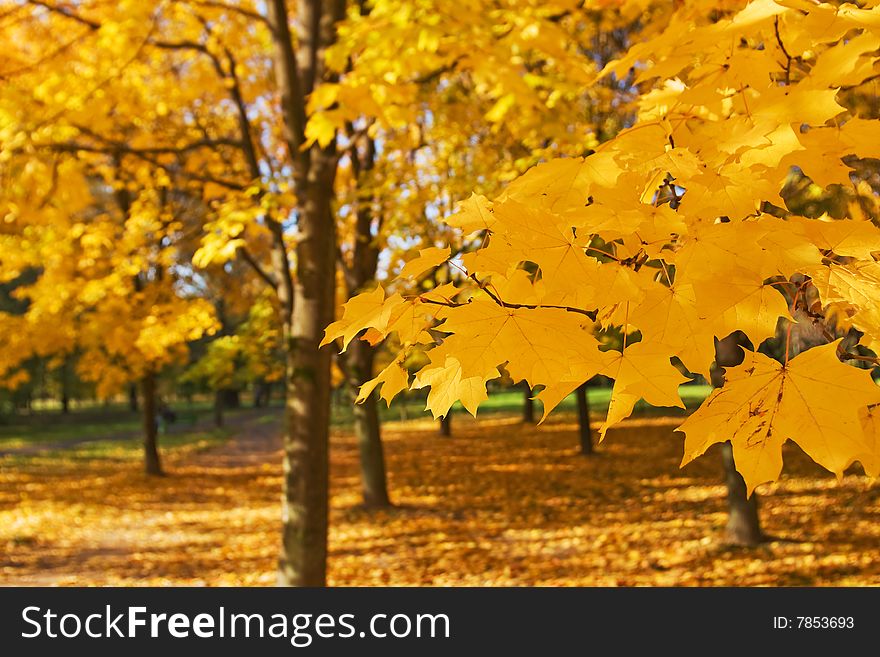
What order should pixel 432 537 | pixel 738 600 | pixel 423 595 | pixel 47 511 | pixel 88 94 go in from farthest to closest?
pixel 47 511, pixel 432 537, pixel 88 94, pixel 423 595, pixel 738 600

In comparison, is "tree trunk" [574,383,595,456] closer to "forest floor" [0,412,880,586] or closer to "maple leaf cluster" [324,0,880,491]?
"forest floor" [0,412,880,586]

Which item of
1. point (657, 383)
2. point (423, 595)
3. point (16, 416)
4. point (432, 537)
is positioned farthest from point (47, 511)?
point (16, 416)

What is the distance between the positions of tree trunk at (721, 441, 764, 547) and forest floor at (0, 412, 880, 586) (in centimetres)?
16

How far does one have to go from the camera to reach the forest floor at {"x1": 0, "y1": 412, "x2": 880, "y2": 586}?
6918 mm

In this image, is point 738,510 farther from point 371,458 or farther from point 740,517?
point 371,458

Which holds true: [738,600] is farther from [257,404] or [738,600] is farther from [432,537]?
[257,404]

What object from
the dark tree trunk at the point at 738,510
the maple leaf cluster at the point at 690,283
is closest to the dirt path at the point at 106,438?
the dark tree trunk at the point at 738,510

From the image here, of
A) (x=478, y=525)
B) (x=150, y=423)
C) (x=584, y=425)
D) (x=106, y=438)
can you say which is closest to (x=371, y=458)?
(x=478, y=525)

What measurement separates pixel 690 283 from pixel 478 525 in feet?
28.7

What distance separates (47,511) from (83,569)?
4.35 metres

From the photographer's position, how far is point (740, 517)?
717 centimetres

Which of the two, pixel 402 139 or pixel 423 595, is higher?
pixel 402 139

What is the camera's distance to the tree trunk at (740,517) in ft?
23.3

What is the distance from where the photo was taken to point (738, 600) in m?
3.46
